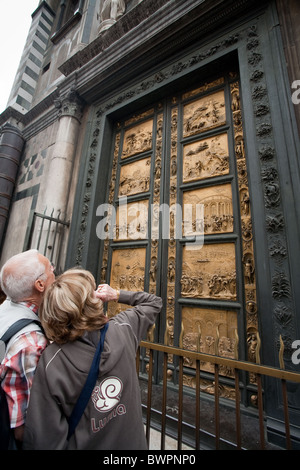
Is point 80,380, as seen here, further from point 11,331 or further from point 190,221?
point 190,221

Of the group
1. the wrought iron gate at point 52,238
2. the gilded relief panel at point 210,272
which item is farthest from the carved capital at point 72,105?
the gilded relief panel at point 210,272

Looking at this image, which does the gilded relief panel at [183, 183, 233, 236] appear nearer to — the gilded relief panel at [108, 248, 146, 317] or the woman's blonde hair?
the gilded relief panel at [108, 248, 146, 317]

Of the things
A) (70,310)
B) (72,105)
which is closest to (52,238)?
(72,105)

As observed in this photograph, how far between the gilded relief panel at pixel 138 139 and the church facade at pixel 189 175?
3cm

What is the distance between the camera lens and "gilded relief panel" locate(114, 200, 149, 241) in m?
3.81

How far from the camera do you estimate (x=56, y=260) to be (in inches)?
171

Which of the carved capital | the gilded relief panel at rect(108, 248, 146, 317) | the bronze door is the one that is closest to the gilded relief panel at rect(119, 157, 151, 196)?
the bronze door

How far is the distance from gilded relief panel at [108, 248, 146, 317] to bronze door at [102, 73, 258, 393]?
2cm

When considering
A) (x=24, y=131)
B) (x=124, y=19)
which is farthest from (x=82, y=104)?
(x=24, y=131)

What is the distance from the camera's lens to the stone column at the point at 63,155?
465cm

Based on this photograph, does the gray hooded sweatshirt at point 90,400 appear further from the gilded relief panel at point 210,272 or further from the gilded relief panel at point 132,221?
the gilded relief panel at point 132,221

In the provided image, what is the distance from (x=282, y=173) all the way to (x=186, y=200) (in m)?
1.38

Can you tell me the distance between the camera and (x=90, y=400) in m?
0.92
